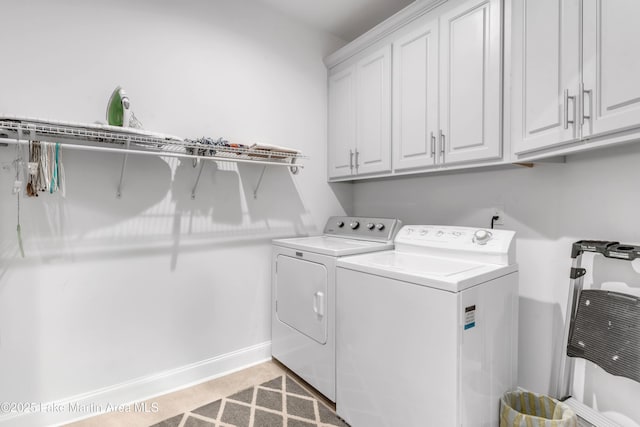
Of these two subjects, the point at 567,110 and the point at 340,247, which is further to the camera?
the point at 340,247

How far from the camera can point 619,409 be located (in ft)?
4.60

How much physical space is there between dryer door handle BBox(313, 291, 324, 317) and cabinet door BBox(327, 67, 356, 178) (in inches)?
41.1

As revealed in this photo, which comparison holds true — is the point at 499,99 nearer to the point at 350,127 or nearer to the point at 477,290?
the point at 477,290

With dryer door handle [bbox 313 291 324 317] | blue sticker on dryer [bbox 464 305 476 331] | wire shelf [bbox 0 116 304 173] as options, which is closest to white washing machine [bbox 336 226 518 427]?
blue sticker on dryer [bbox 464 305 476 331]

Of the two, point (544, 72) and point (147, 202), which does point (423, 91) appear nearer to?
point (544, 72)

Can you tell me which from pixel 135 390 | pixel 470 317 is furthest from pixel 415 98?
pixel 135 390

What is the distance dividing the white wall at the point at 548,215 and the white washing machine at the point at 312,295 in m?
0.60

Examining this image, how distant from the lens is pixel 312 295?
190 cm

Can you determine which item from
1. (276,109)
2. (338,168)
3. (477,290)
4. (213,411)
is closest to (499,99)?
(477,290)

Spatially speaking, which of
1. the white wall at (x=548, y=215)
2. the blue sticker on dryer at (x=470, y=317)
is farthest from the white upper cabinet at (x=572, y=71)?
the blue sticker on dryer at (x=470, y=317)

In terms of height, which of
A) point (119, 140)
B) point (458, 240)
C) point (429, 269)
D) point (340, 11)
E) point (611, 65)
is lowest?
point (429, 269)

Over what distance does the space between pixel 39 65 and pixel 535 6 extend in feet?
7.81

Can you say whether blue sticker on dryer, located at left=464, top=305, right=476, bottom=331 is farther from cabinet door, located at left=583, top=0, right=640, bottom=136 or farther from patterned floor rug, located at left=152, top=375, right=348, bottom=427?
patterned floor rug, located at left=152, top=375, right=348, bottom=427

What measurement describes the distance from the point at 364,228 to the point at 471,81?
1.15 m
